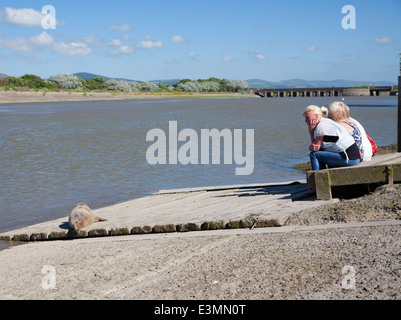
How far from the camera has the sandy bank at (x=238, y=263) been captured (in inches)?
Answer: 172

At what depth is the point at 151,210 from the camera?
28.5ft

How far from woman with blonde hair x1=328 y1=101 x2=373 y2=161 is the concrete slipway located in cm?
120

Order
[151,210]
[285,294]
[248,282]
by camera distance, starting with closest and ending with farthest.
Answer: [285,294], [248,282], [151,210]

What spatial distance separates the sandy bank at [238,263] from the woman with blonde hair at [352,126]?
4.17ft

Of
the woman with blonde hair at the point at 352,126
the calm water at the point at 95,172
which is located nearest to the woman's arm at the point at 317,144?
the woman with blonde hair at the point at 352,126

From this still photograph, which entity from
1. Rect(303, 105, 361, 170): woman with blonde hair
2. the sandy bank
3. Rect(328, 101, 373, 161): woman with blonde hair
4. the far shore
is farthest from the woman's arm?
the far shore

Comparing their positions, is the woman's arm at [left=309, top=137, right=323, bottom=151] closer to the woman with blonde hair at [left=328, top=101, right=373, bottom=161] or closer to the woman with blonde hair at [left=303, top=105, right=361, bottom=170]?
the woman with blonde hair at [left=303, top=105, right=361, bottom=170]

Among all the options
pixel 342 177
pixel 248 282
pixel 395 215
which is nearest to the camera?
pixel 248 282

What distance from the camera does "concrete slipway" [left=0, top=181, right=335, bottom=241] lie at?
22.9ft

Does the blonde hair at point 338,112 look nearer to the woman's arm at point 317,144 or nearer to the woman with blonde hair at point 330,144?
the woman with blonde hair at point 330,144

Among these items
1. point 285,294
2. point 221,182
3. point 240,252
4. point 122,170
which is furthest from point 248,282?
point 122,170

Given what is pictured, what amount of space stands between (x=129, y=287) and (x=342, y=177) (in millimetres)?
3657

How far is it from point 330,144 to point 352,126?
0.50 m

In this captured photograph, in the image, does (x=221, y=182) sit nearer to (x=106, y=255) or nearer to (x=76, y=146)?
(x=106, y=255)
